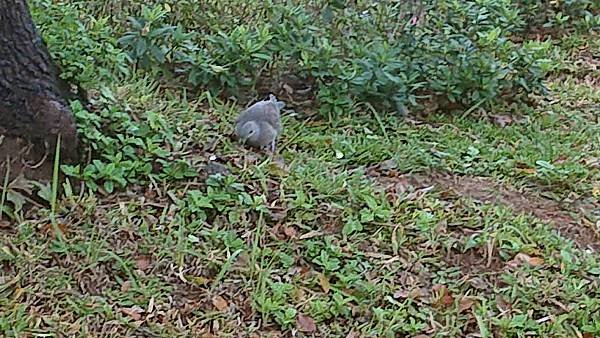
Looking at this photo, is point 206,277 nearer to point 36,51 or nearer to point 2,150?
point 2,150

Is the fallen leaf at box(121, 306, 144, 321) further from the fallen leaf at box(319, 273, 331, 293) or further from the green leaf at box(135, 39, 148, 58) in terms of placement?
the green leaf at box(135, 39, 148, 58)

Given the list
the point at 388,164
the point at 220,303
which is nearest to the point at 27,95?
the point at 220,303

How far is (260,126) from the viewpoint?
3.27m

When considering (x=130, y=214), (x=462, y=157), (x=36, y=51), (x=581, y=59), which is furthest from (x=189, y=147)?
(x=581, y=59)

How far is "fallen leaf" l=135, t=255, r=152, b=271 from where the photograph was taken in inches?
107

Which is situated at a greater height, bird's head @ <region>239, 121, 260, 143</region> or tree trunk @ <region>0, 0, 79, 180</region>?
tree trunk @ <region>0, 0, 79, 180</region>

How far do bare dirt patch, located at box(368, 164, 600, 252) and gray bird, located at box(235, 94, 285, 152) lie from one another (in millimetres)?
416

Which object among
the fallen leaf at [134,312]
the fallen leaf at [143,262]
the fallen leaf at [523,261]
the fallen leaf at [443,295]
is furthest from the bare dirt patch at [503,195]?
the fallen leaf at [134,312]

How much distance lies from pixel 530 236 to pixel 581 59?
2249 millimetres

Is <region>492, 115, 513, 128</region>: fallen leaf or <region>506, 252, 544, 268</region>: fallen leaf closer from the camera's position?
<region>506, 252, 544, 268</region>: fallen leaf

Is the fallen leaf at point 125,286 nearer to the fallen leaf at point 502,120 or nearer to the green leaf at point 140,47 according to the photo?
the green leaf at point 140,47

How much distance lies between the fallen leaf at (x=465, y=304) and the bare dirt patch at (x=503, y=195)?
58 centimetres

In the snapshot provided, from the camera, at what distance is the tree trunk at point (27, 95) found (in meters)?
2.79

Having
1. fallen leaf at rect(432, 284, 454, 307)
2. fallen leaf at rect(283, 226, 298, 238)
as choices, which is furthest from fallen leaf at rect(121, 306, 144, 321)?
fallen leaf at rect(432, 284, 454, 307)
